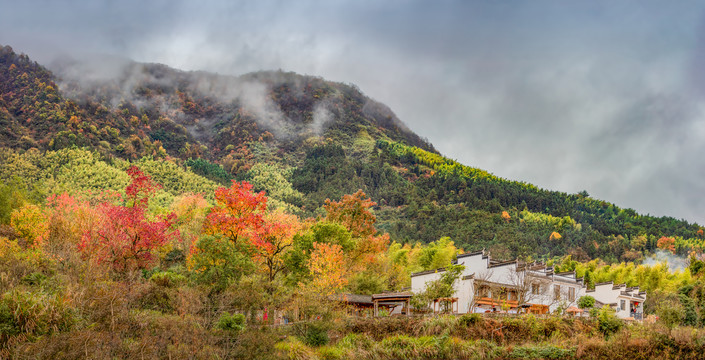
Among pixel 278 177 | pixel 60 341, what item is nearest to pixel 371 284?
pixel 60 341

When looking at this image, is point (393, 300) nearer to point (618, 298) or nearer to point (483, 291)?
point (483, 291)

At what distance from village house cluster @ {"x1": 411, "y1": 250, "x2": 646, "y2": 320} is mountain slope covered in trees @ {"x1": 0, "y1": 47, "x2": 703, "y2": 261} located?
31290mm

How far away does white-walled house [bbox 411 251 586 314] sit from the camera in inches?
1497

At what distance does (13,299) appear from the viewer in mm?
20641

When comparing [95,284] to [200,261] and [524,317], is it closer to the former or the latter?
[200,261]

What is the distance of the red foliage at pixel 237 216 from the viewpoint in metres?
34.7

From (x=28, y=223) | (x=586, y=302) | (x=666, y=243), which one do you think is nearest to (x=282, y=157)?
(x=666, y=243)

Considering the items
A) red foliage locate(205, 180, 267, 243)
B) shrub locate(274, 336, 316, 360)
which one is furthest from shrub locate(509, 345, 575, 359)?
red foliage locate(205, 180, 267, 243)

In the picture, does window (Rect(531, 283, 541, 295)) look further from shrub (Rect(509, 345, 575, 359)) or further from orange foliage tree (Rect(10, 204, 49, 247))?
orange foliage tree (Rect(10, 204, 49, 247))

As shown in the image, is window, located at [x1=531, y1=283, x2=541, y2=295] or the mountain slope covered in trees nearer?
window, located at [x1=531, y1=283, x2=541, y2=295]

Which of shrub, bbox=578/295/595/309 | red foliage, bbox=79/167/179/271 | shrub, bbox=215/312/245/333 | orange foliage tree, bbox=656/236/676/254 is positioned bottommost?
shrub, bbox=215/312/245/333

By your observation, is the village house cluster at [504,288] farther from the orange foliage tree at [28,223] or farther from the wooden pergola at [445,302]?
the orange foliage tree at [28,223]

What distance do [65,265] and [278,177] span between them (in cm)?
8140

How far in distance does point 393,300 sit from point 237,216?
44.3 feet
